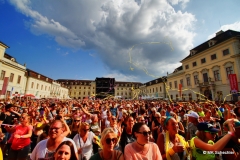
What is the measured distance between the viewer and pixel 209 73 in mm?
28266

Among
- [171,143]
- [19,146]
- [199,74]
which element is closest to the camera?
[171,143]

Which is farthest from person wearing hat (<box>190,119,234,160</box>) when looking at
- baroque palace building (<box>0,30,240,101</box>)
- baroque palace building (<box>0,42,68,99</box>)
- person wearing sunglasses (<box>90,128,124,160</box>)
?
baroque palace building (<box>0,42,68,99</box>)

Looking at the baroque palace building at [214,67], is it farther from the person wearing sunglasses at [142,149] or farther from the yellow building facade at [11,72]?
the yellow building facade at [11,72]

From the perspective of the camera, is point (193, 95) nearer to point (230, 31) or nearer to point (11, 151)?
point (230, 31)

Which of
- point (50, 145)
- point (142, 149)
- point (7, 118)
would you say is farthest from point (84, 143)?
point (7, 118)

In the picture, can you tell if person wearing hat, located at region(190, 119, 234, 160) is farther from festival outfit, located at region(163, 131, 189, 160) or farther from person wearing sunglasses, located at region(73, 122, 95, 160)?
person wearing sunglasses, located at region(73, 122, 95, 160)

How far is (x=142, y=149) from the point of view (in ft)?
6.57

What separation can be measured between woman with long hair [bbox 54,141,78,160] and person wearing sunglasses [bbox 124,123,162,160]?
35.0 inches

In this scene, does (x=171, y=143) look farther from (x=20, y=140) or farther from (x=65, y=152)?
(x=20, y=140)

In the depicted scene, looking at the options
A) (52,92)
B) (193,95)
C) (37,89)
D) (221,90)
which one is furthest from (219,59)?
(52,92)

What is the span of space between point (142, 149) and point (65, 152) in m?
1.23

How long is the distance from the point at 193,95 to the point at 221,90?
7007 mm

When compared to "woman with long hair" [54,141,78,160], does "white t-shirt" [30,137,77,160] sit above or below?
below

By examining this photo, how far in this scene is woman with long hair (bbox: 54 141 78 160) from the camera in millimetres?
1745
